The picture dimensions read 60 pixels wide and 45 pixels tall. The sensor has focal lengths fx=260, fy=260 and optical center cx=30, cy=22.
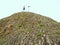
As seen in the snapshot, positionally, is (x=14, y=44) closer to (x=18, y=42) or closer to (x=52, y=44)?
(x=18, y=42)

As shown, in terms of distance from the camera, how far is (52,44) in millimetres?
32562

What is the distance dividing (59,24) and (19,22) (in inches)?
232

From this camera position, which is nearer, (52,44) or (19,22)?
(52,44)

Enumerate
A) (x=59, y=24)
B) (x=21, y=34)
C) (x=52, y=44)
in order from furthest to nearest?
1. (x=59, y=24)
2. (x=21, y=34)
3. (x=52, y=44)

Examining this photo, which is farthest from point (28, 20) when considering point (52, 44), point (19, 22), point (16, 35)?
point (52, 44)

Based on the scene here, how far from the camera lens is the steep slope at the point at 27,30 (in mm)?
33438

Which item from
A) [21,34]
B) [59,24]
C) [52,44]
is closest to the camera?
A: [52,44]

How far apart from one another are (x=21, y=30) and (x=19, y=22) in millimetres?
2872

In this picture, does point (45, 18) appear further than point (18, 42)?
Yes

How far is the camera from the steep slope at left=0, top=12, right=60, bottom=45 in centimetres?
3344

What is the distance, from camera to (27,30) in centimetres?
3562

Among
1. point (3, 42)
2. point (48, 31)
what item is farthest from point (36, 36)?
point (3, 42)

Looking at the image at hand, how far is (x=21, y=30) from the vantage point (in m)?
35.8

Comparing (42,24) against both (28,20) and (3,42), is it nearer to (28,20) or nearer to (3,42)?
(28,20)
